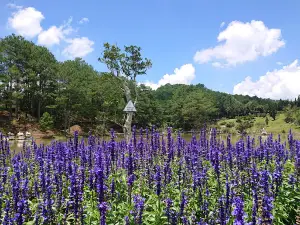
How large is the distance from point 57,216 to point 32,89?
5284cm

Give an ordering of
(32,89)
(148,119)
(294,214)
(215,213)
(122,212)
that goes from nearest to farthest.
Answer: (215,213), (122,212), (294,214), (32,89), (148,119)

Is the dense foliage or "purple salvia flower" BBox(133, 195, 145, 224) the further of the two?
the dense foliage

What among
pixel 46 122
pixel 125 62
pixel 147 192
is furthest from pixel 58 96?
pixel 147 192

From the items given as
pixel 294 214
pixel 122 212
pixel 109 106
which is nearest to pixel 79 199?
pixel 122 212

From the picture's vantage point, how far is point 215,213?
4723 mm

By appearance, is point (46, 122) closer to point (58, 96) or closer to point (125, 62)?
point (58, 96)

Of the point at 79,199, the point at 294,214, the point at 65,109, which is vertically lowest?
the point at 294,214

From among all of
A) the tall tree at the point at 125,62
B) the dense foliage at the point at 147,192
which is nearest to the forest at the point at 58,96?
the tall tree at the point at 125,62

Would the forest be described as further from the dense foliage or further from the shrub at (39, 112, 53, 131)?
the dense foliage

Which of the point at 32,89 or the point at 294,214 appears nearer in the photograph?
the point at 294,214

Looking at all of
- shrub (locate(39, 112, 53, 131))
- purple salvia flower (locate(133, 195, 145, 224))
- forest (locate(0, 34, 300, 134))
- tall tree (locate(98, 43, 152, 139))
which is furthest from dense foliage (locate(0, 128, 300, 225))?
shrub (locate(39, 112, 53, 131))

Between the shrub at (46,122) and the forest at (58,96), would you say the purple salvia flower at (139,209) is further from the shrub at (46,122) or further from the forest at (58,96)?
the shrub at (46,122)

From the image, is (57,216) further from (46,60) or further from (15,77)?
(46,60)

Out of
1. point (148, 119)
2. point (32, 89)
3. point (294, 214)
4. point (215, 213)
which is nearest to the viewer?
point (215, 213)
